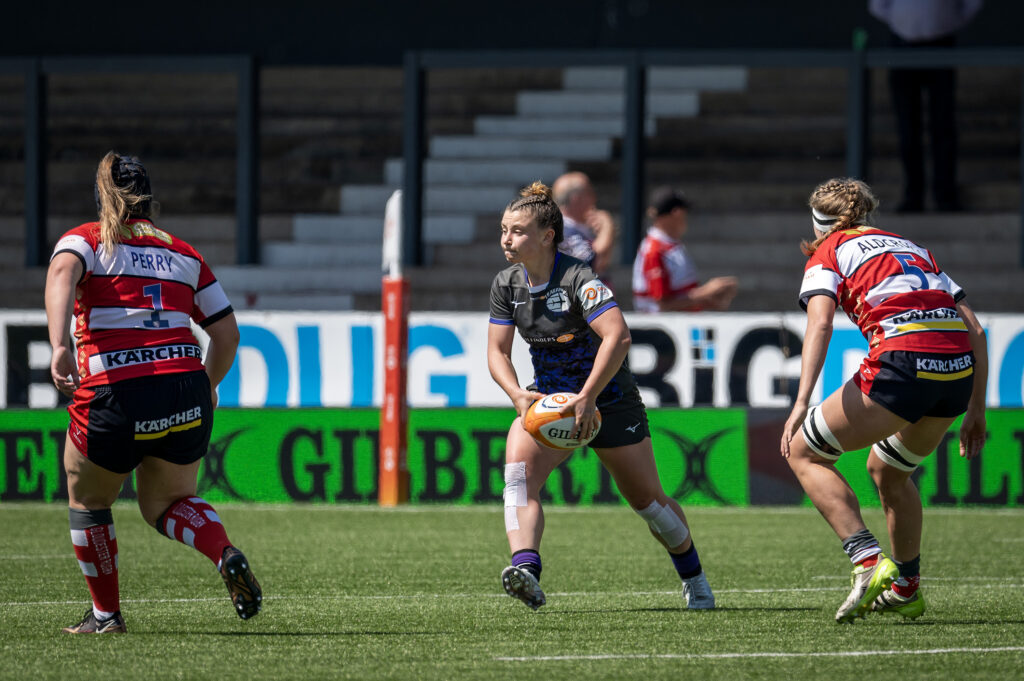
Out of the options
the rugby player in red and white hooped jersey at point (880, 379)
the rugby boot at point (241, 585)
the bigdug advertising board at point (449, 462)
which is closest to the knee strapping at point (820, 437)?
the rugby player in red and white hooped jersey at point (880, 379)

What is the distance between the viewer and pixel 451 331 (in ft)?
40.2

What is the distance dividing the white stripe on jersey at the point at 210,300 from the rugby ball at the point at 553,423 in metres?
1.31

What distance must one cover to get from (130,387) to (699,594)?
2.65 m

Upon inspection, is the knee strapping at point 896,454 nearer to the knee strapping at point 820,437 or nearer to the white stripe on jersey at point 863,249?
the knee strapping at point 820,437

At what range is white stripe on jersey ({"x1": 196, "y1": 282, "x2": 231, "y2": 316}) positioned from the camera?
21.1ft

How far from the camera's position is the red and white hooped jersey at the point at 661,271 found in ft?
39.3

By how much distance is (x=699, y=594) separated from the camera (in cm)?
714

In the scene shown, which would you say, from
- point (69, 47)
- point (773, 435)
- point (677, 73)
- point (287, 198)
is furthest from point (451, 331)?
point (69, 47)

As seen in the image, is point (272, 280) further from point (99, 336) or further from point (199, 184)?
point (99, 336)

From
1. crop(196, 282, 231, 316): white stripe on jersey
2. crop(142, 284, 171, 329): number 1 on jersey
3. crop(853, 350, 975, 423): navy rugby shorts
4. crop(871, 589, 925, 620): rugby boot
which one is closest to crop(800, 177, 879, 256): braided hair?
crop(853, 350, 975, 423): navy rugby shorts

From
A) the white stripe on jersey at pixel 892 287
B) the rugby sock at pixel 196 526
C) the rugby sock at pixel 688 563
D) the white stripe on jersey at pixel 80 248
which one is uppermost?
the white stripe on jersey at pixel 80 248

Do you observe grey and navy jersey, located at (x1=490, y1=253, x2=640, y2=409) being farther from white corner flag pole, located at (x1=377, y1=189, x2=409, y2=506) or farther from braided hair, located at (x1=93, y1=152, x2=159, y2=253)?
white corner flag pole, located at (x1=377, y1=189, x2=409, y2=506)

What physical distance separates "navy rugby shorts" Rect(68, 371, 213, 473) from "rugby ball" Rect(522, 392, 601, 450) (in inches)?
52.3

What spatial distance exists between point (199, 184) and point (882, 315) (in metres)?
14.3
